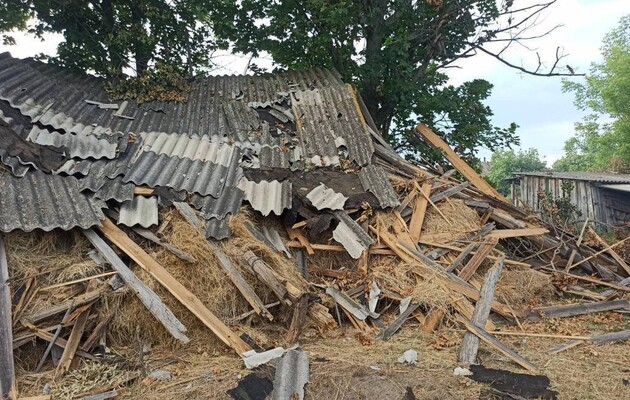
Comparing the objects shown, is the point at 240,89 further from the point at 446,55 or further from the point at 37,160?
the point at 446,55

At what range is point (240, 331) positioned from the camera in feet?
15.7

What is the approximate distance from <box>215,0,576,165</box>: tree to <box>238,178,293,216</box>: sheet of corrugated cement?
5927 millimetres

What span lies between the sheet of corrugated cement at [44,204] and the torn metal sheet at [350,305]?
3.10m

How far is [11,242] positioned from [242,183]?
2870 mm

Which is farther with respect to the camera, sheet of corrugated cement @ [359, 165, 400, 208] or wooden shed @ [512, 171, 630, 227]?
wooden shed @ [512, 171, 630, 227]

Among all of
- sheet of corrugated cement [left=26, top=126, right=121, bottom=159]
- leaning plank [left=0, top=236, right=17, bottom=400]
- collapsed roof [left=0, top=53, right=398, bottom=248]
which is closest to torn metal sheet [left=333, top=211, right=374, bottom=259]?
collapsed roof [left=0, top=53, right=398, bottom=248]

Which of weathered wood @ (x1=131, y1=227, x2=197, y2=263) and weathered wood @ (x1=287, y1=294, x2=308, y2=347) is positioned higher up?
weathered wood @ (x1=131, y1=227, x2=197, y2=263)

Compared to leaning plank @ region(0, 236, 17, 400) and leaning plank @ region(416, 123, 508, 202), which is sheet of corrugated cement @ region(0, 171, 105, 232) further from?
leaning plank @ region(416, 123, 508, 202)

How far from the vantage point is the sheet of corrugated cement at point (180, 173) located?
5.67m

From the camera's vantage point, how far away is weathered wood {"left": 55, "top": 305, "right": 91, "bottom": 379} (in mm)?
4230

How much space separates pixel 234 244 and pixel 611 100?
31.6 m

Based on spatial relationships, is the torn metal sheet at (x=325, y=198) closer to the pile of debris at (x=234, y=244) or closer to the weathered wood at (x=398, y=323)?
the pile of debris at (x=234, y=244)

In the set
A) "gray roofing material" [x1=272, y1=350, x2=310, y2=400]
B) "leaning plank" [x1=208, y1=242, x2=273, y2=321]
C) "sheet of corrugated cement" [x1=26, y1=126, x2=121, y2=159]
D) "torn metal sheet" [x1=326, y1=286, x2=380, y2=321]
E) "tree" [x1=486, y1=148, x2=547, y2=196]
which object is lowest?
"gray roofing material" [x1=272, y1=350, x2=310, y2=400]

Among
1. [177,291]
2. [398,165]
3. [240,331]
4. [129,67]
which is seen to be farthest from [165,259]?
[129,67]
